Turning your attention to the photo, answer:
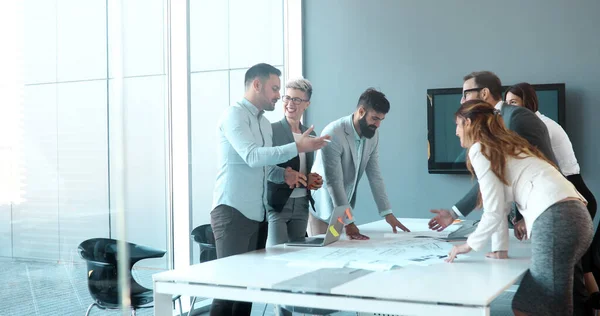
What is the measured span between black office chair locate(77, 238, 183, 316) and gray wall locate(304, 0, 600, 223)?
3033 millimetres

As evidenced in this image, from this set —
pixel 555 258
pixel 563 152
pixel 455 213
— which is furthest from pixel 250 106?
pixel 563 152

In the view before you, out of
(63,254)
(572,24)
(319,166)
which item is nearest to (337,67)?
(572,24)

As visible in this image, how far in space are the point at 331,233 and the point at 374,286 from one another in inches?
43.2

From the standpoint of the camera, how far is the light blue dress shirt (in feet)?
10.0

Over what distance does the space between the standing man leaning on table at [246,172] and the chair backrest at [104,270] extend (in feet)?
2.23

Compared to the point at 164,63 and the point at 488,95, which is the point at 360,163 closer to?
the point at 488,95

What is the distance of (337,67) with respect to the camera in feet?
21.2

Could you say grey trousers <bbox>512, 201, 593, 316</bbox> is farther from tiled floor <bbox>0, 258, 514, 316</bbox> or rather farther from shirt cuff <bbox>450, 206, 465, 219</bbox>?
tiled floor <bbox>0, 258, 514, 316</bbox>

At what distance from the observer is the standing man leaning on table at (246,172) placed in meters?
3.05

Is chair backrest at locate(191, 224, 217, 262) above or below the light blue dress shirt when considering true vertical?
below

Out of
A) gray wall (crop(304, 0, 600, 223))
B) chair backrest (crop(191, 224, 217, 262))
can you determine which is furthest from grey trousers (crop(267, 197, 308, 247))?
Answer: gray wall (crop(304, 0, 600, 223))

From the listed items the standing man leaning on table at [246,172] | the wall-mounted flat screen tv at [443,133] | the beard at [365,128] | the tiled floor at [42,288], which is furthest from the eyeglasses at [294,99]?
the wall-mounted flat screen tv at [443,133]

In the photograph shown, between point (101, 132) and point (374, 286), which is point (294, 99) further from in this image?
point (374, 286)

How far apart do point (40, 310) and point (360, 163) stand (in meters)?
1.97
